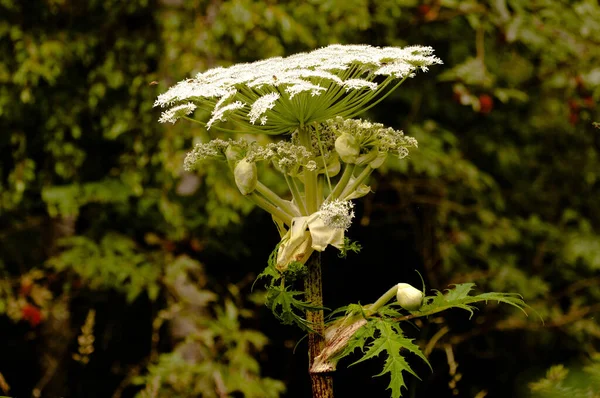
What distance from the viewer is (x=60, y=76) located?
135 inches

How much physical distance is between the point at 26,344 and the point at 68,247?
82 cm

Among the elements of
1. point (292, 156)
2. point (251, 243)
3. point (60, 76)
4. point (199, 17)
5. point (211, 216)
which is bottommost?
point (251, 243)

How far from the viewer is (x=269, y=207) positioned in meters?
1.09

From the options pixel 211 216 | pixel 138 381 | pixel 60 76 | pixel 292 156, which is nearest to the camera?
pixel 292 156

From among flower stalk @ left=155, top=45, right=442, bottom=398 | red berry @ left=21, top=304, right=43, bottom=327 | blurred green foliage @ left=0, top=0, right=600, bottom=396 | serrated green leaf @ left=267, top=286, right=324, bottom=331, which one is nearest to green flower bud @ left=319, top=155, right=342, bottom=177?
flower stalk @ left=155, top=45, right=442, bottom=398

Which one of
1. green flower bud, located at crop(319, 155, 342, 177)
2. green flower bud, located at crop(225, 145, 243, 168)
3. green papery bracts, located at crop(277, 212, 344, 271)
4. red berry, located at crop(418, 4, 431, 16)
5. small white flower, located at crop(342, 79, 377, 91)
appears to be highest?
red berry, located at crop(418, 4, 431, 16)

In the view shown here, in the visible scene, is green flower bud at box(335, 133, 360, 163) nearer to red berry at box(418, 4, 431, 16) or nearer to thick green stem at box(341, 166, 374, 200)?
thick green stem at box(341, 166, 374, 200)

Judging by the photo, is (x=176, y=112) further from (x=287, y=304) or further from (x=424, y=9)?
(x=424, y=9)

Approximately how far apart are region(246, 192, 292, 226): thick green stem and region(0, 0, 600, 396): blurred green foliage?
1.93 metres

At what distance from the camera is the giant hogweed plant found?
980 millimetres

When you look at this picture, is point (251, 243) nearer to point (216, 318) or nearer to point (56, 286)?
point (216, 318)

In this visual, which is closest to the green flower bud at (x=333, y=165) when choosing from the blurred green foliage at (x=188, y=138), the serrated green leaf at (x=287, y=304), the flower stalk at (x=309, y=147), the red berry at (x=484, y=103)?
the flower stalk at (x=309, y=147)

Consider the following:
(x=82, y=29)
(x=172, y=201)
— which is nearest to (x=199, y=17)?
(x=82, y=29)

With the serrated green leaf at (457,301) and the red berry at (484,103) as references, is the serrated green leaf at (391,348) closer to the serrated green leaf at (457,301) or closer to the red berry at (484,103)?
the serrated green leaf at (457,301)
